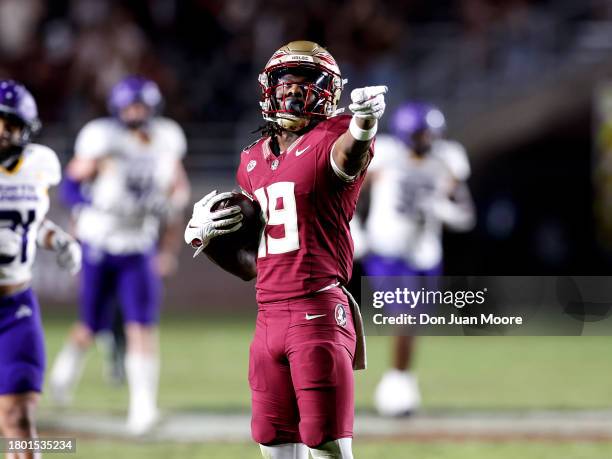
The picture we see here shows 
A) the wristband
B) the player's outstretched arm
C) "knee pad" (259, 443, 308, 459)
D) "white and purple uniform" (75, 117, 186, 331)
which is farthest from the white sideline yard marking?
the wristband

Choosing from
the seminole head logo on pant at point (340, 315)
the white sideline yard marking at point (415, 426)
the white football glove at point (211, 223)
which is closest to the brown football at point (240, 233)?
the white football glove at point (211, 223)

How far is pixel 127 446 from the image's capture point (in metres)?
6.13

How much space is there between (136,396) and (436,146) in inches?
108

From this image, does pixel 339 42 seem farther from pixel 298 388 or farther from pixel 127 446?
pixel 298 388

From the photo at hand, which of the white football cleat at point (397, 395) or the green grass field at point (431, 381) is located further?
the white football cleat at point (397, 395)

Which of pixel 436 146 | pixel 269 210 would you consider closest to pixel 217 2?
pixel 436 146

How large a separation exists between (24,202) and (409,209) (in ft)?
12.1

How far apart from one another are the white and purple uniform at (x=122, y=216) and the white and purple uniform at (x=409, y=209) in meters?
1.50

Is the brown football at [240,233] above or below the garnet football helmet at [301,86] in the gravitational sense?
below

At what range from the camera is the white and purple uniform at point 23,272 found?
14.2 feet

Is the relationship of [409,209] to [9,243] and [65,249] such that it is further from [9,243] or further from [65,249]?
[9,243]

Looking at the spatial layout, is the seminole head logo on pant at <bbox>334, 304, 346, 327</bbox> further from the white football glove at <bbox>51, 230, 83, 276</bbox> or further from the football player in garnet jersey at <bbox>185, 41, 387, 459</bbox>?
Result: the white football glove at <bbox>51, 230, 83, 276</bbox>

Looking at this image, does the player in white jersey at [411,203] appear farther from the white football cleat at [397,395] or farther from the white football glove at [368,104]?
the white football glove at [368,104]

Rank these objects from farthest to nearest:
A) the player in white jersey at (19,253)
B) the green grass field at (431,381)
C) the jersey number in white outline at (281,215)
Answer: the green grass field at (431,381) → the player in white jersey at (19,253) → the jersey number in white outline at (281,215)
